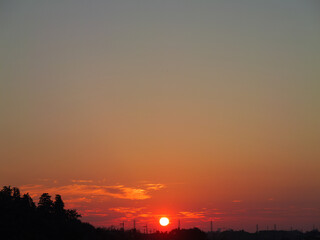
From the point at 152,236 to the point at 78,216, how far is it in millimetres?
25420

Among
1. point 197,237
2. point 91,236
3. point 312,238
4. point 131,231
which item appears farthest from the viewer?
point 312,238

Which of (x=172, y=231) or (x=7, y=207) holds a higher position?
(x=7, y=207)

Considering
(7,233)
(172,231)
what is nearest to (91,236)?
(7,233)

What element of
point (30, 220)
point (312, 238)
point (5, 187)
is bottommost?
point (312, 238)

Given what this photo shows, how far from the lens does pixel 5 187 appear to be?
96.1 meters

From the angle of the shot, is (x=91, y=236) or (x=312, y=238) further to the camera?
(x=312, y=238)

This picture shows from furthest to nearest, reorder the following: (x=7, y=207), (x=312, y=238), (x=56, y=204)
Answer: (x=312, y=238), (x=56, y=204), (x=7, y=207)

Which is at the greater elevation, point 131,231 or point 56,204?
point 56,204

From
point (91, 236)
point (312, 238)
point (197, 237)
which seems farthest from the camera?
point (312, 238)

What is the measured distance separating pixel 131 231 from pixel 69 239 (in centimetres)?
3402

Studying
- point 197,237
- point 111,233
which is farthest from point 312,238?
point 111,233

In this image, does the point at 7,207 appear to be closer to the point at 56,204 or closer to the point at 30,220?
the point at 30,220

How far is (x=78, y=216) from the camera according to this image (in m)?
93.9

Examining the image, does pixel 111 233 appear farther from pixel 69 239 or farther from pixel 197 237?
pixel 197 237
